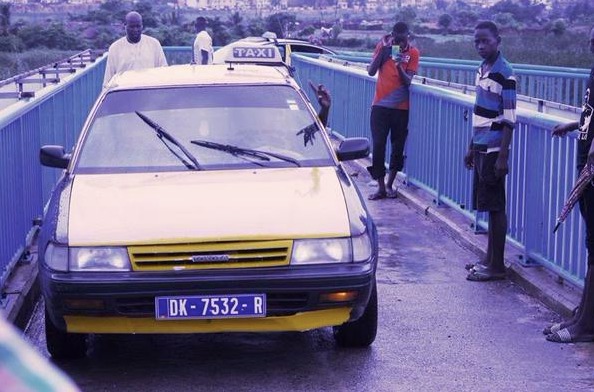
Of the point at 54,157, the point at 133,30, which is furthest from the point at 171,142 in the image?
the point at 133,30

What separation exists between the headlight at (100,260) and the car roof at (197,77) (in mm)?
1834

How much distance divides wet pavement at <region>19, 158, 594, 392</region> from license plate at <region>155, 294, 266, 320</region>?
0.39 meters

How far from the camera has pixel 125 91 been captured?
626 centimetres

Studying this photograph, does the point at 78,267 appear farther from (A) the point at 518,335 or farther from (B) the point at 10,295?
(A) the point at 518,335

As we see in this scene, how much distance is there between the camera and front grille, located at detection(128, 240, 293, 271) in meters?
4.68

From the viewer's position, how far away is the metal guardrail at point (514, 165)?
21.6 feet

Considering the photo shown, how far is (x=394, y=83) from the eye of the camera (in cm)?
1100

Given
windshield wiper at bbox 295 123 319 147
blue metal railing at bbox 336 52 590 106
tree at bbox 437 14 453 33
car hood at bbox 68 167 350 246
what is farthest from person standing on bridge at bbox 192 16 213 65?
tree at bbox 437 14 453 33

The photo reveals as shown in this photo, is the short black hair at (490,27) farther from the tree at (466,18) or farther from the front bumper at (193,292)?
the tree at (466,18)

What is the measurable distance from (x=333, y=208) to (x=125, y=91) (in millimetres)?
1851

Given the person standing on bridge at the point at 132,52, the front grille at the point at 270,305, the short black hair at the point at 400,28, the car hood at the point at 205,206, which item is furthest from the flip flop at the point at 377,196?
the front grille at the point at 270,305

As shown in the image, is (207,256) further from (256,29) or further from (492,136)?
(256,29)

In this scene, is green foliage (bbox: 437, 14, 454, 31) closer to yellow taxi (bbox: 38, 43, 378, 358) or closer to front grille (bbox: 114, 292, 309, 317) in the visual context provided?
yellow taxi (bbox: 38, 43, 378, 358)

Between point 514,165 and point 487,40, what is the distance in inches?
50.0
